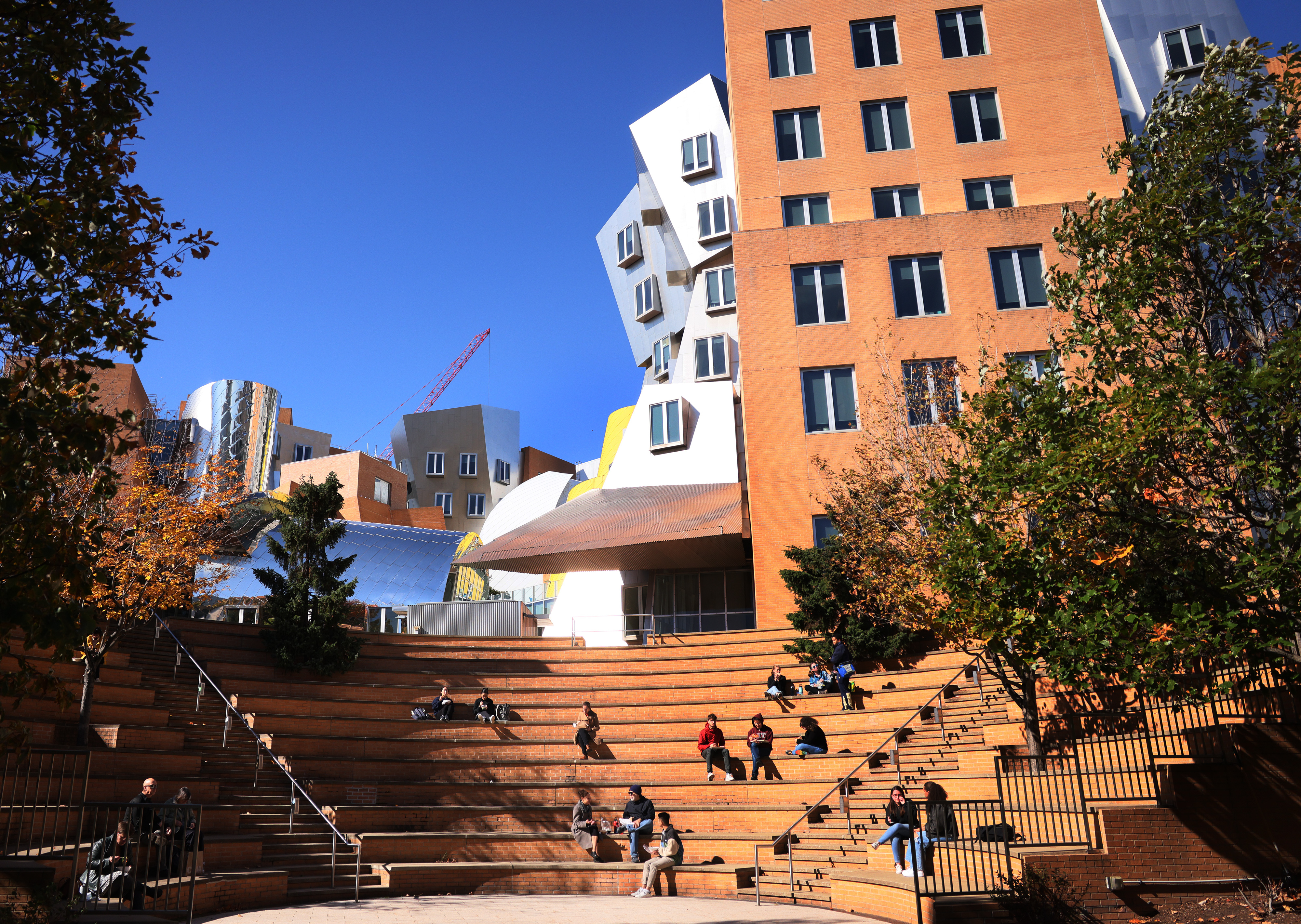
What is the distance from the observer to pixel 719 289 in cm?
4066

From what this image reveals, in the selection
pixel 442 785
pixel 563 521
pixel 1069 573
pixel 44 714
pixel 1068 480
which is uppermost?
pixel 563 521

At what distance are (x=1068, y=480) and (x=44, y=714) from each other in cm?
1727

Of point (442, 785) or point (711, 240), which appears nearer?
point (442, 785)

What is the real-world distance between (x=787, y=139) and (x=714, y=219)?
40.1 feet

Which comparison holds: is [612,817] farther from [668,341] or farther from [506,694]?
[668,341]

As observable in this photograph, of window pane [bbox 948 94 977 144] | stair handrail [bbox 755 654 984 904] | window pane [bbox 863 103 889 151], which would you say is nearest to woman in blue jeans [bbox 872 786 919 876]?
stair handrail [bbox 755 654 984 904]

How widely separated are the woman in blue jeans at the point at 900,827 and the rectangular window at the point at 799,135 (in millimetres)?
22931

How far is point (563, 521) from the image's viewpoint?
2991cm

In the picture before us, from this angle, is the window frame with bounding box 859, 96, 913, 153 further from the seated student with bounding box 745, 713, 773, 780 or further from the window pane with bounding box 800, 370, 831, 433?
the seated student with bounding box 745, 713, 773, 780

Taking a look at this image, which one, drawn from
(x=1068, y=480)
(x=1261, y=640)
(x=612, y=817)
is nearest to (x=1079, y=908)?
(x=1261, y=640)

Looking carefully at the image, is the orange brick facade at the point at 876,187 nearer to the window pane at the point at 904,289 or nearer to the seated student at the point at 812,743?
the window pane at the point at 904,289

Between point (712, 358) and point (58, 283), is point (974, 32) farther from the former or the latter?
point (58, 283)

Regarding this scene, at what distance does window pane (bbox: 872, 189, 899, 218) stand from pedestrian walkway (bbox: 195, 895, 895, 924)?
22564mm

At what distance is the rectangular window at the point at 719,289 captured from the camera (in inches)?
1591
